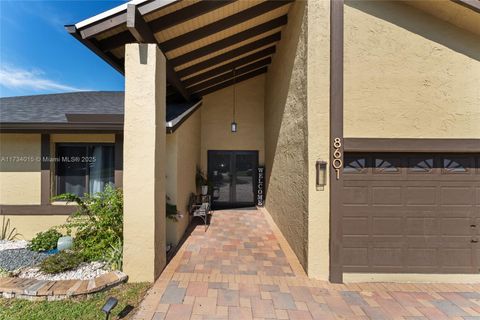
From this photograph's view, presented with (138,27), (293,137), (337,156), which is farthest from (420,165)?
(138,27)

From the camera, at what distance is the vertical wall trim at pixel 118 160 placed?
17.2 ft

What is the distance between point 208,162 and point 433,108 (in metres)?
7.25

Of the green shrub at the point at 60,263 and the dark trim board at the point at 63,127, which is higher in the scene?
the dark trim board at the point at 63,127

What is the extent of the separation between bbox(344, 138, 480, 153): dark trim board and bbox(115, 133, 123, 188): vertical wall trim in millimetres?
4984

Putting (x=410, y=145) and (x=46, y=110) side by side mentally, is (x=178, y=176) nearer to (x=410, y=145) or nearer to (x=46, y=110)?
(x=46, y=110)

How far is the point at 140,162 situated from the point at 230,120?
6076mm

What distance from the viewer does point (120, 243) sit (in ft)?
13.2

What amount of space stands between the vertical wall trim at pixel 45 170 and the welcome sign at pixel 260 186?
672 cm

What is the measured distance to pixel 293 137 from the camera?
494cm

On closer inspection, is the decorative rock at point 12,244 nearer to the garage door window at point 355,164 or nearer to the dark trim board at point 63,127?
the dark trim board at point 63,127

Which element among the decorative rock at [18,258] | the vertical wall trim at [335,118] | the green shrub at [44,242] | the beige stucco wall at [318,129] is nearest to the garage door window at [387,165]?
the vertical wall trim at [335,118]

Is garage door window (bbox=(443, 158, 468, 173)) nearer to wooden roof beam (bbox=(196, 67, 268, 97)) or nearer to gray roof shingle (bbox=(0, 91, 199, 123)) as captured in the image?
gray roof shingle (bbox=(0, 91, 199, 123))

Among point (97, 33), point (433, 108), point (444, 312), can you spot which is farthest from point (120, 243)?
point (433, 108)

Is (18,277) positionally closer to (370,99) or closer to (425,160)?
(370,99)
